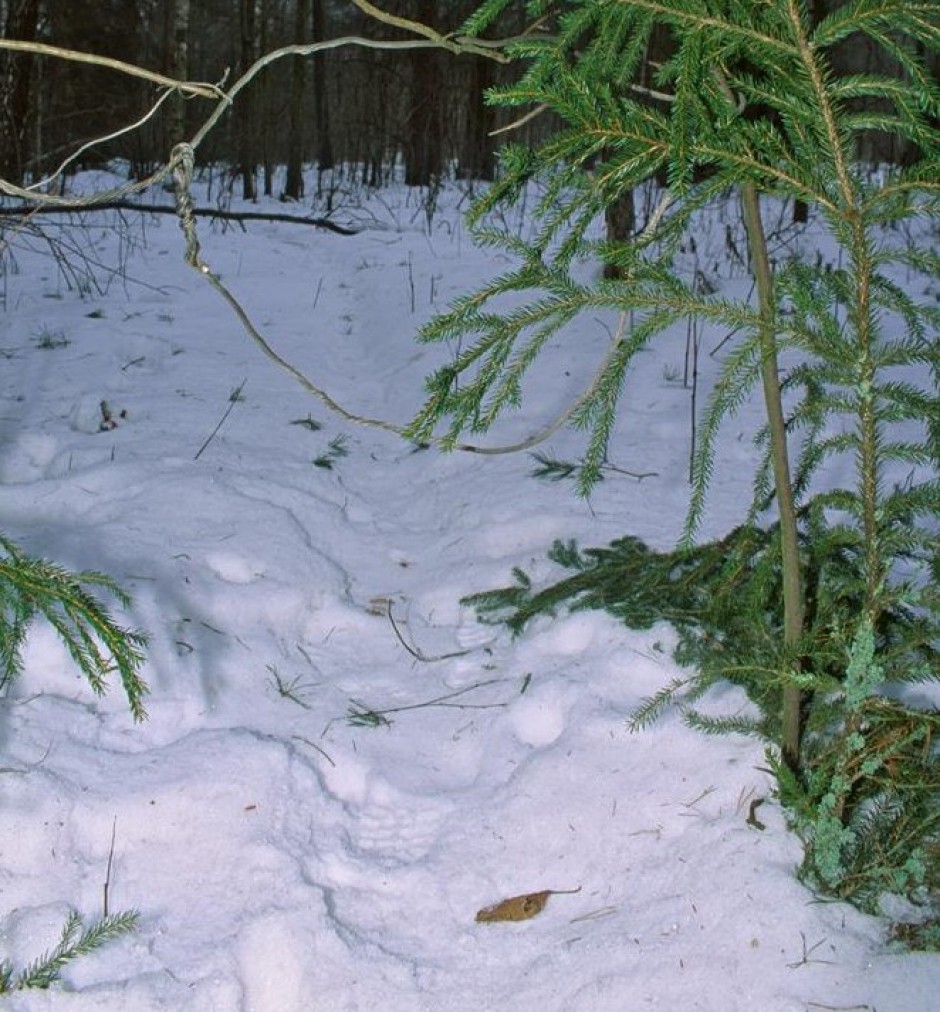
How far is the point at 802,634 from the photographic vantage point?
1.97 meters

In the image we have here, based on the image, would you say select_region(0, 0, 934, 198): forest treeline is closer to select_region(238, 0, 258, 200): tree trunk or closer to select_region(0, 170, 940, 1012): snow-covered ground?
select_region(238, 0, 258, 200): tree trunk

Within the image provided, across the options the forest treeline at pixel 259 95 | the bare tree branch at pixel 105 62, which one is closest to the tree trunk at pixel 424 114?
the forest treeline at pixel 259 95

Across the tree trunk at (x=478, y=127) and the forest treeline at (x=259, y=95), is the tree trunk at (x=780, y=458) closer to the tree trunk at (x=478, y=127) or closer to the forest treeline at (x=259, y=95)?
the forest treeline at (x=259, y=95)

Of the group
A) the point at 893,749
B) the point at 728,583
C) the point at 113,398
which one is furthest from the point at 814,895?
the point at 113,398

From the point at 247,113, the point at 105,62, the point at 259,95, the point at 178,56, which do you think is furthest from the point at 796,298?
the point at 259,95

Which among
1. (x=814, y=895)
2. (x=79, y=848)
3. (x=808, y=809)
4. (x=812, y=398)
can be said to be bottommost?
(x=79, y=848)

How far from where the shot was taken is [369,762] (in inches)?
98.7

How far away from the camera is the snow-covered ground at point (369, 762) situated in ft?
5.99

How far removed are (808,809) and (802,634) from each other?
0.35 meters

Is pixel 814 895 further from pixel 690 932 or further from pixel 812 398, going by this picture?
pixel 812 398

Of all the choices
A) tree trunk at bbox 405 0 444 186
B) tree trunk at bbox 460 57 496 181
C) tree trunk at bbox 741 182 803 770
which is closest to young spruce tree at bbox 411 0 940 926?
tree trunk at bbox 741 182 803 770

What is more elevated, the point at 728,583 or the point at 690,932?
the point at 728,583

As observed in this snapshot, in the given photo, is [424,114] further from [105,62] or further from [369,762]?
[105,62]

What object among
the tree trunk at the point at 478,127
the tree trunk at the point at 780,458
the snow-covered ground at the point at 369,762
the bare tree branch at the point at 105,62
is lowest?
the snow-covered ground at the point at 369,762
